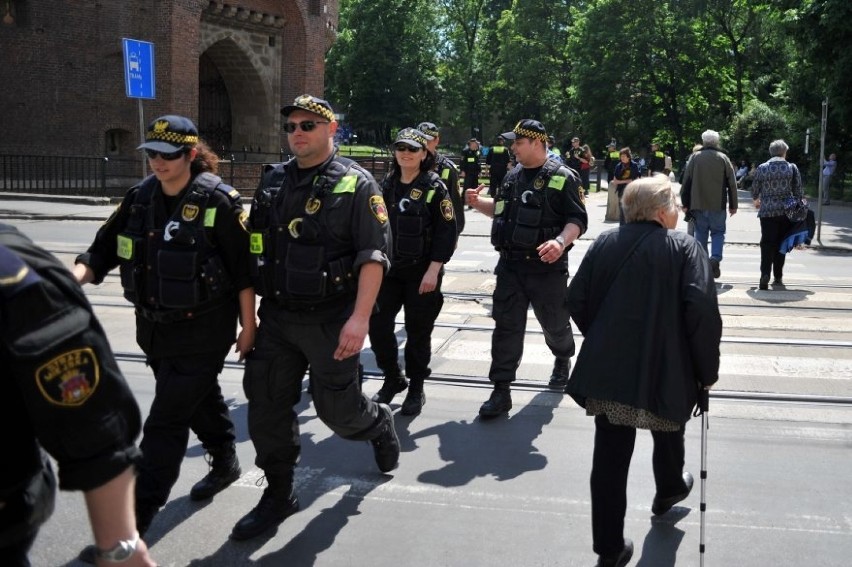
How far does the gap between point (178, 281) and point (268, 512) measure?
1.16 m

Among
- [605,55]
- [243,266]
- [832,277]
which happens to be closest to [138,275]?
[243,266]

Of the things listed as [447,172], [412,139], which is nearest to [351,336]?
[412,139]

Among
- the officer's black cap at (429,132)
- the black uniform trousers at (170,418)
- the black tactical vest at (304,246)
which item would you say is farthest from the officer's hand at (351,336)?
the officer's black cap at (429,132)

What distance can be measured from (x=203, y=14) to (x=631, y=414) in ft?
92.2

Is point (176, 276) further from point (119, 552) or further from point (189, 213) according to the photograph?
point (119, 552)

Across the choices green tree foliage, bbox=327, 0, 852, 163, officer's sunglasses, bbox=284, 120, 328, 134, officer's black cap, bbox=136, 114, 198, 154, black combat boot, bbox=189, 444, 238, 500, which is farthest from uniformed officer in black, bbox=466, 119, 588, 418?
green tree foliage, bbox=327, 0, 852, 163

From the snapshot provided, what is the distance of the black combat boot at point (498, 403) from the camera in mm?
5973

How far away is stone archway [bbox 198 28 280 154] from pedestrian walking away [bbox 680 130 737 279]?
22268 millimetres

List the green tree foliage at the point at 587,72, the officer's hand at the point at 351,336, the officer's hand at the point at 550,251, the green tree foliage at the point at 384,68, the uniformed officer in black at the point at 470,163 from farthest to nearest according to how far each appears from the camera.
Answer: the green tree foliage at the point at 384,68
the green tree foliage at the point at 587,72
the uniformed officer in black at the point at 470,163
the officer's hand at the point at 550,251
the officer's hand at the point at 351,336

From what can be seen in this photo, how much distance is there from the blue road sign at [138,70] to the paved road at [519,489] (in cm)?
838

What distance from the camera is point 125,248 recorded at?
4.15 meters

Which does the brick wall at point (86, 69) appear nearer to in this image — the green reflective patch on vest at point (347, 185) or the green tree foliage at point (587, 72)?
the green tree foliage at point (587, 72)

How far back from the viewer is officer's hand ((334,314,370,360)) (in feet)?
13.3

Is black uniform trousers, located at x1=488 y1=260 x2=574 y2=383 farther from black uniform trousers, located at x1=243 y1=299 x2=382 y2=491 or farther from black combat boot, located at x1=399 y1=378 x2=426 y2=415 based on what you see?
black uniform trousers, located at x1=243 y1=299 x2=382 y2=491
